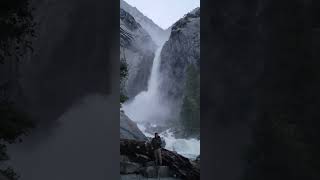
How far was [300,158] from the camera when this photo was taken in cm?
354

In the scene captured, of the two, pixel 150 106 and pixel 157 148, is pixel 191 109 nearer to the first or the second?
pixel 150 106

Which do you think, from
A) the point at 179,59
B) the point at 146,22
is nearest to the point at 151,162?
the point at 179,59

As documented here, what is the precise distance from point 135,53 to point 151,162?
27620 mm

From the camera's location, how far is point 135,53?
36281 millimetres

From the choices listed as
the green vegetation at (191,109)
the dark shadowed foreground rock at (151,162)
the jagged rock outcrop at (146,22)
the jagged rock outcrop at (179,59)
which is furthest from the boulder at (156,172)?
the jagged rock outcrop at (146,22)

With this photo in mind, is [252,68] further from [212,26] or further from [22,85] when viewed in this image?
[22,85]

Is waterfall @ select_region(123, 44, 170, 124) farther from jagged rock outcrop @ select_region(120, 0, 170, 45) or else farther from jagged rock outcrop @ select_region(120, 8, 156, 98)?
jagged rock outcrop @ select_region(120, 0, 170, 45)

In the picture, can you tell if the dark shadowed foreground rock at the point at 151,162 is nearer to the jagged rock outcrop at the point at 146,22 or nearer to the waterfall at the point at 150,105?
the waterfall at the point at 150,105

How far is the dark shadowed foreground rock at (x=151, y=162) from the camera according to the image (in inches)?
333

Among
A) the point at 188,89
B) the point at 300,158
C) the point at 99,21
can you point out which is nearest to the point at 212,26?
the point at 99,21

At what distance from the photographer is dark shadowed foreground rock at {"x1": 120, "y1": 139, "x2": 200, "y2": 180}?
8.45 metres

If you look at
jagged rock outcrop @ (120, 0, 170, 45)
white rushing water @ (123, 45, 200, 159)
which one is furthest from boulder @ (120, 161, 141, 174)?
jagged rock outcrop @ (120, 0, 170, 45)

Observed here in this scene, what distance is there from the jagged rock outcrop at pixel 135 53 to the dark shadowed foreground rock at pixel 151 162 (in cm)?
2080

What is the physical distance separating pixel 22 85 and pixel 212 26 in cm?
229
